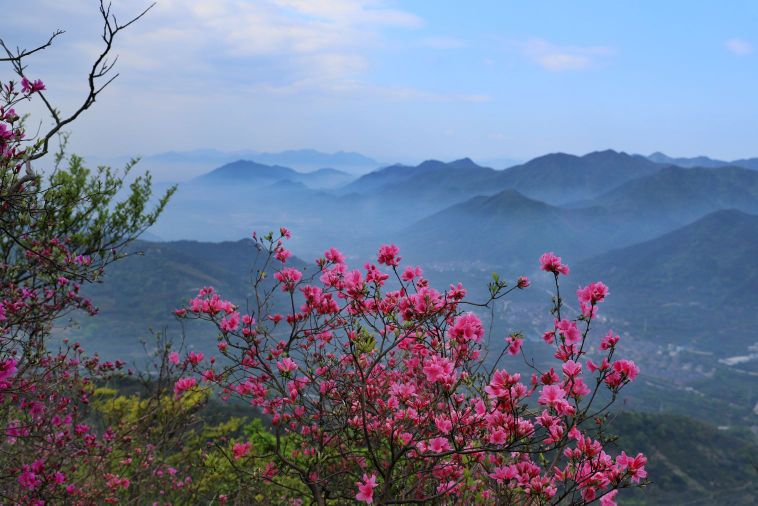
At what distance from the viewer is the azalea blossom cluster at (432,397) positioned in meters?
3.61

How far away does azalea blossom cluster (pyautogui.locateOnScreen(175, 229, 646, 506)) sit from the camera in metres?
3.61

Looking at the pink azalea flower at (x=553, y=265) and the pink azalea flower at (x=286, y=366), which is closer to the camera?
the pink azalea flower at (x=286, y=366)

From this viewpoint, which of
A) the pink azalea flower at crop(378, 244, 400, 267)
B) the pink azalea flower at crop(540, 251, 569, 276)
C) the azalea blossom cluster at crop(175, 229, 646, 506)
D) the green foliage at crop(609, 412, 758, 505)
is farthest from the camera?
the green foliage at crop(609, 412, 758, 505)

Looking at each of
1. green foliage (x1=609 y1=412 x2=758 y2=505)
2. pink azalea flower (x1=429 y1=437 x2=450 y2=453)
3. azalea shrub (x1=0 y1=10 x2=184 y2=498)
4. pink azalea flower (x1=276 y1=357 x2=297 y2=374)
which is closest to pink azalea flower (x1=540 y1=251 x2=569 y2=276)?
pink azalea flower (x1=429 y1=437 x2=450 y2=453)

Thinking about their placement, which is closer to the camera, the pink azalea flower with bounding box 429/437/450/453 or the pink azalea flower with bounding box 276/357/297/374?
the pink azalea flower with bounding box 429/437/450/453

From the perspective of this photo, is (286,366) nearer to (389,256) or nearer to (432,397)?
(432,397)

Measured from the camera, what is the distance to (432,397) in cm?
482

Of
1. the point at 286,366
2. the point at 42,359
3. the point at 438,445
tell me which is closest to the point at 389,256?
the point at 286,366

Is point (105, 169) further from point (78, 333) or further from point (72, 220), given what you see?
point (78, 333)

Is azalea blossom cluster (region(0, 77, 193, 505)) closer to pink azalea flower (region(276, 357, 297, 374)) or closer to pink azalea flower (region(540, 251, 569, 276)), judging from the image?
pink azalea flower (region(276, 357, 297, 374))

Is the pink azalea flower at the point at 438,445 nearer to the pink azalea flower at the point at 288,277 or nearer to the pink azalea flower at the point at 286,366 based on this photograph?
the pink azalea flower at the point at 286,366

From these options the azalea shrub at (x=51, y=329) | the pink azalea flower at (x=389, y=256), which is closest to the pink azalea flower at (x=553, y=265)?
the pink azalea flower at (x=389, y=256)

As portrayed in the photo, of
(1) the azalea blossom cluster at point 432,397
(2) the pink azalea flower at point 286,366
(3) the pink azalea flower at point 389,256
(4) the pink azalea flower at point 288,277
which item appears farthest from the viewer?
(4) the pink azalea flower at point 288,277

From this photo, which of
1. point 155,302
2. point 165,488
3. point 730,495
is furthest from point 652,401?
point 155,302
